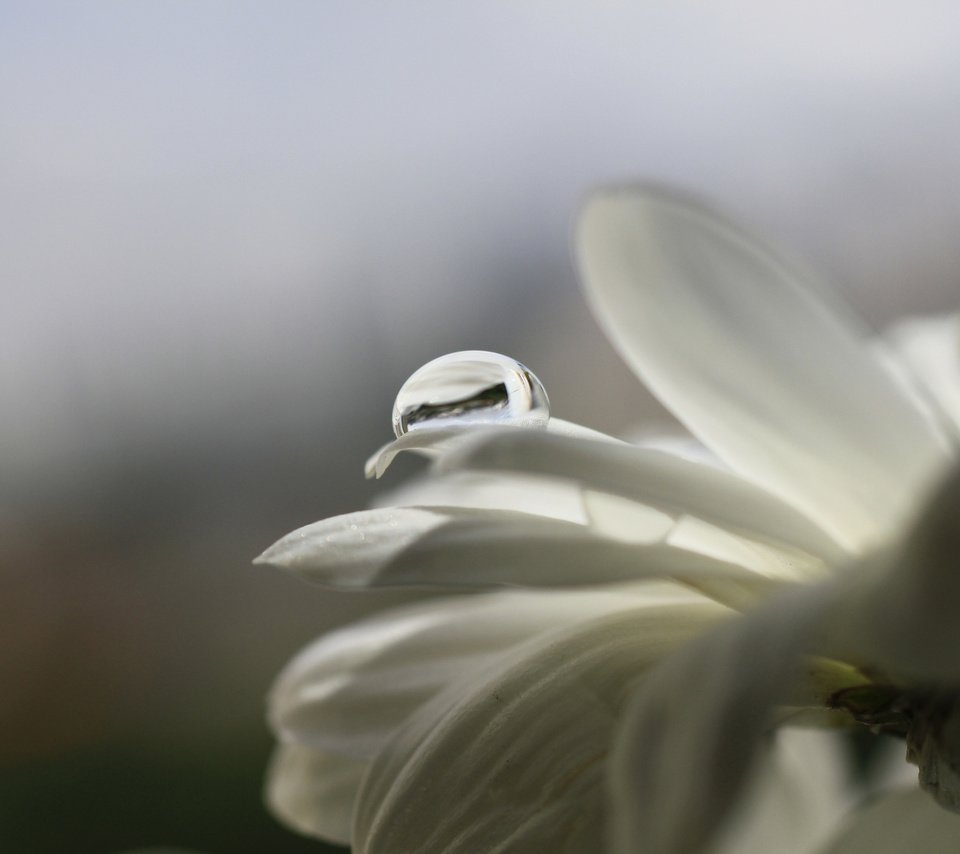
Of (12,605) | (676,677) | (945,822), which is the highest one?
(676,677)

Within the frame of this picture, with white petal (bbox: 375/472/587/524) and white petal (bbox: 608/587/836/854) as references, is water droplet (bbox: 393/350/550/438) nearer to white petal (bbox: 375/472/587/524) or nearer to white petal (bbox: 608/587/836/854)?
white petal (bbox: 375/472/587/524)

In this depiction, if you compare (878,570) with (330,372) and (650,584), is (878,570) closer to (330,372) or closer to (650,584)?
(650,584)

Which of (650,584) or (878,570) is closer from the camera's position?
(878,570)

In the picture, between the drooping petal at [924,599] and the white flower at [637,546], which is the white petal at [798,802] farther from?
the drooping petal at [924,599]

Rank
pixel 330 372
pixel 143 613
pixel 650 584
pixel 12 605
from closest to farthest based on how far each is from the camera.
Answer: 1. pixel 650 584
2. pixel 12 605
3. pixel 143 613
4. pixel 330 372

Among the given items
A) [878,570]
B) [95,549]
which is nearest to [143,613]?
[95,549]

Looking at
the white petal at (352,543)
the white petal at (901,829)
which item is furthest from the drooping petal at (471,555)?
the white petal at (901,829)

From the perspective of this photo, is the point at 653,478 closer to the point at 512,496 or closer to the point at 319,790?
the point at 512,496
